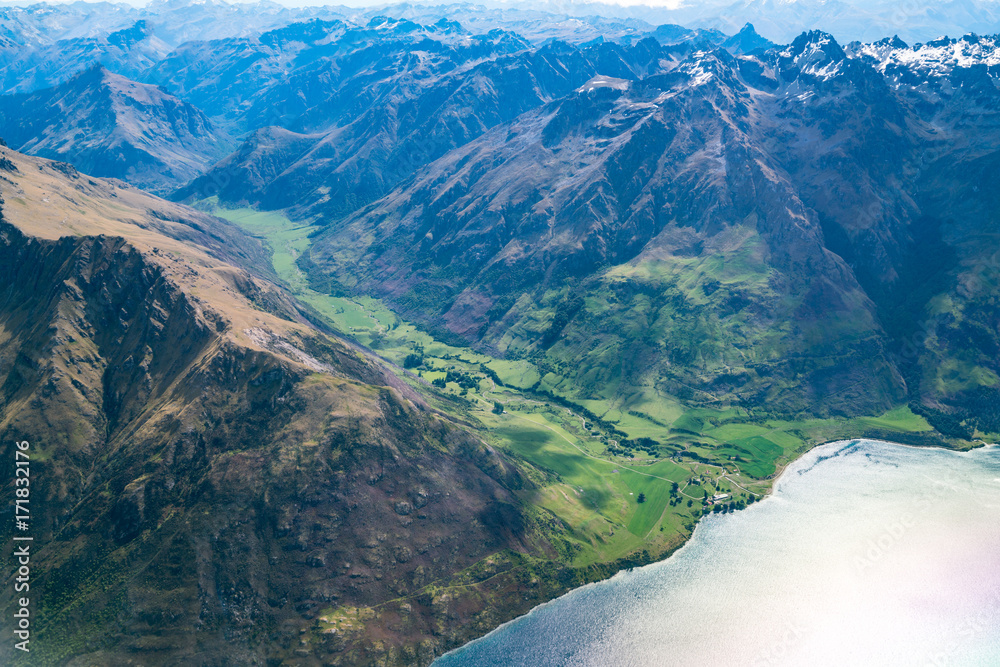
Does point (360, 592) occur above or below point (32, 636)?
above

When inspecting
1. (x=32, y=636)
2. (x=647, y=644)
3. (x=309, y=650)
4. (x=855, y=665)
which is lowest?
(x=32, y=636)

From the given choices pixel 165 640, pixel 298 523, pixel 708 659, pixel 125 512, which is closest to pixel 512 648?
pixel 708 659

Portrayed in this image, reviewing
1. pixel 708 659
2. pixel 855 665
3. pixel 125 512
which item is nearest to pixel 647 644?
pixel 708 659

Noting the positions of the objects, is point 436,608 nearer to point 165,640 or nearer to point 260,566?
point 260,566

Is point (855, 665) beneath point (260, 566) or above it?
above

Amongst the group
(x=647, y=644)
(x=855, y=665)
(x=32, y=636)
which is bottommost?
(x=32, y=636)

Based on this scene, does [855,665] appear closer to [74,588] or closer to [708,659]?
[708,659]

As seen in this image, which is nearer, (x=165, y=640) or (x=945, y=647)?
Result: (x=165, y=640)

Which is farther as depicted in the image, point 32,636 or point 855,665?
point 855,665
